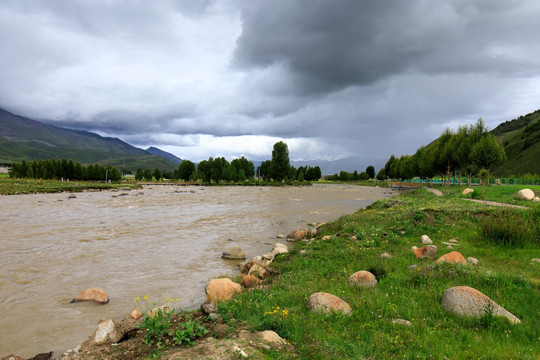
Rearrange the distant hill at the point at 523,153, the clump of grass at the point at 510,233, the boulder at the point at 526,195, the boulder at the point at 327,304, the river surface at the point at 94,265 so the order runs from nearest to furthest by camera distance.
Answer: the boulder at the point at 327,304
the river surface at the point at 94,265
the clump of grass at the point at 510,233
the boulder at the point at 526,195
the distant hill at the point at 523,153

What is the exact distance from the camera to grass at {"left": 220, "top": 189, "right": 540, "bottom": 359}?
5.49 metres

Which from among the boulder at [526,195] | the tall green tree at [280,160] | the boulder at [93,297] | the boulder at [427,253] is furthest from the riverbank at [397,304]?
the tall green tree at [280,160]

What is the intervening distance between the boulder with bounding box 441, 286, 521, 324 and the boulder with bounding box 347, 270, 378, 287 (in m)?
2.19

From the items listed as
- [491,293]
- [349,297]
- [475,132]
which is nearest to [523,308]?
[491,293]

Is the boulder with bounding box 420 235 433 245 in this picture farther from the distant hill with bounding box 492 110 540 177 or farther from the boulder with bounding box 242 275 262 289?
the distant hill with bounding box 492 110 540 177

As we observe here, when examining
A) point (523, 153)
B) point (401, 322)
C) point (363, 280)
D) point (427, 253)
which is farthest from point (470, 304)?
point (523, 153)

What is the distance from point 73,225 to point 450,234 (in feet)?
95.9

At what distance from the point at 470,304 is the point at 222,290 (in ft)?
23.2

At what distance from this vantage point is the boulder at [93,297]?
33.8 feet

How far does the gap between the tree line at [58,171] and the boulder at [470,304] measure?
148m

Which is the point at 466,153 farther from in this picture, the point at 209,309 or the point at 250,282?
the point at 209,309

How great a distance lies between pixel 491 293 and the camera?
7.72m

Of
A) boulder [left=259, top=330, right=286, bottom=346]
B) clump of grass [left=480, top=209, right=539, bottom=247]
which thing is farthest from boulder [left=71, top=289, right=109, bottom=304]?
clump of grass [left=480, top=209, right=539, bottom=247]

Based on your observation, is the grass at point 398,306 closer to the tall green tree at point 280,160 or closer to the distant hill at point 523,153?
the tall green tree at point 280,160
